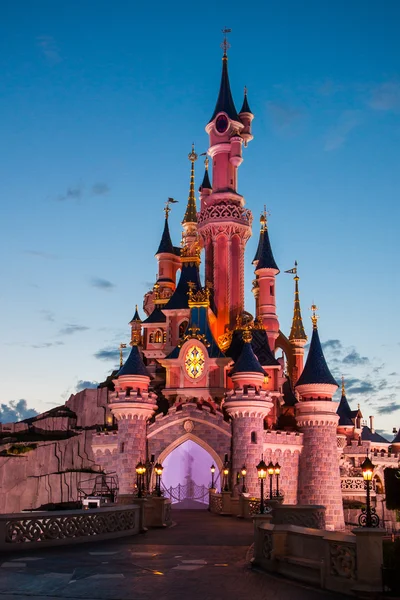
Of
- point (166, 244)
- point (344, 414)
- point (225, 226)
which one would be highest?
point (166, 244)

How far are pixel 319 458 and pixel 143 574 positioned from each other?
104 ft

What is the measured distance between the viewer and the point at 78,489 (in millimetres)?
44375

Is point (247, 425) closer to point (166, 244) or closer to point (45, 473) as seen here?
point (45, 473)

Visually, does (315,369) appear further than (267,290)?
No

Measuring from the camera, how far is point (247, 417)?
40.0 m

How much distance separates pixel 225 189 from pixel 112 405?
19.8 meters

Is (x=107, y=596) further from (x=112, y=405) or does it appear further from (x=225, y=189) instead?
(x=225, y=189)

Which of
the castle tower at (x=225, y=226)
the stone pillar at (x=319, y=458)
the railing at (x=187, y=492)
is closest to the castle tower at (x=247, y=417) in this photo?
the railing at (x=187, y=492)

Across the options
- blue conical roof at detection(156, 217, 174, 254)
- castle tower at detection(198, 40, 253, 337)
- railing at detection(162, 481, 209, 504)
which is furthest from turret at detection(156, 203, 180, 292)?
railing at detection(162, 481, 209, 504)

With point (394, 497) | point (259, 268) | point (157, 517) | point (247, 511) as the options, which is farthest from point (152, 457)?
point (394, 497)

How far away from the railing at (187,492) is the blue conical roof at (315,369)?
8.70 m

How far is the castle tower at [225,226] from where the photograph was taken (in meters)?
52.4

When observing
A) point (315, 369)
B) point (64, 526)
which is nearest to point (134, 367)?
point (315, 369)

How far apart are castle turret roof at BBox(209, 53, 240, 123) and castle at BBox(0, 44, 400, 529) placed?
0.12 metres
